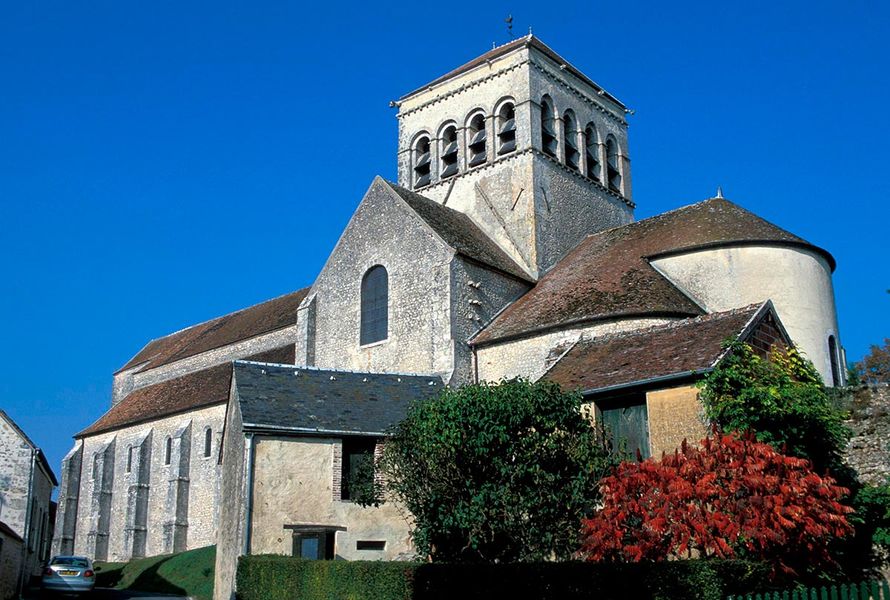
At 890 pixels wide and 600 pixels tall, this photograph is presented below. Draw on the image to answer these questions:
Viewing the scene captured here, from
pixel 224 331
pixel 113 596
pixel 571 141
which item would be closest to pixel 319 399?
pixel 113 596

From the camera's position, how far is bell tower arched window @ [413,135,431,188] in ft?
105

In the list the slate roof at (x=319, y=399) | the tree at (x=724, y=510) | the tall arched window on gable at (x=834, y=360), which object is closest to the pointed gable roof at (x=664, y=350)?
the tree at (x=724, y=510)

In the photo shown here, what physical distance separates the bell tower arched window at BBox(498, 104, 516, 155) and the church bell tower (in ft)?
0.13

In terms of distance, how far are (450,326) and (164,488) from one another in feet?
51.0

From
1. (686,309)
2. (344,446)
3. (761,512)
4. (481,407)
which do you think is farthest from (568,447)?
(686,309)

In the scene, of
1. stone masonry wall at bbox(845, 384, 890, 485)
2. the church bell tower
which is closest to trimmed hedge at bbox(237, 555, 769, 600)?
stone masonry wall at bbox(845, 384, 890, 485)

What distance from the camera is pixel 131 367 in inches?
1726

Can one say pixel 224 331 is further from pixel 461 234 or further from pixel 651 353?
pixel 651 353

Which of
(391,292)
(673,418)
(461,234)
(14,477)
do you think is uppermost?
(461,234)

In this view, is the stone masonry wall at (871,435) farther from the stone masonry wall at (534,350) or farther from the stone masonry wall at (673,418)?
the stone masonry wall at (534,350)

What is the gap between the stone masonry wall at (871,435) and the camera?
15281mm

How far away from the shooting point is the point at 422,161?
32094 mm

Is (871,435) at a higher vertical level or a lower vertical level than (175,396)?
lower

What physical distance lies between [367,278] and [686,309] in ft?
31.2
